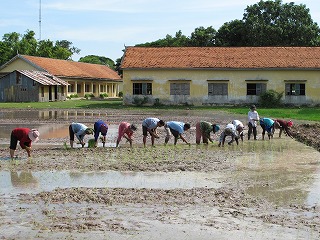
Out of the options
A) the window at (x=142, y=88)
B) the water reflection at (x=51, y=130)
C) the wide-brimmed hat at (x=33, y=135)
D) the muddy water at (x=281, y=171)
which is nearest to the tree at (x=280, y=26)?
the window at (x=142, y=88)

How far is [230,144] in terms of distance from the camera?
17906 millimetres

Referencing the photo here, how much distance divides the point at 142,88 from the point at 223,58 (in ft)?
22.7

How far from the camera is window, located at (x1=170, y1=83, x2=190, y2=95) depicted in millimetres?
41469

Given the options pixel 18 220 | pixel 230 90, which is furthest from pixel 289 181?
pixel 230 90

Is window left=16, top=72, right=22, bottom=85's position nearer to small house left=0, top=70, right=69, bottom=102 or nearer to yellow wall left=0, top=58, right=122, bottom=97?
small house left=0, top=70, right=69, bottom=102

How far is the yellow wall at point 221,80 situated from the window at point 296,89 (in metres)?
0.32

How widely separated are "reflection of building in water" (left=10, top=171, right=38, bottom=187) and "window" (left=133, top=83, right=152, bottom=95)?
29720 millimetres

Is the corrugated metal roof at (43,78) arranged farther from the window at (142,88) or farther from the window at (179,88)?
the window at (179,88)

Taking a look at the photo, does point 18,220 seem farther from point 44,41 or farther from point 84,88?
point 44,41

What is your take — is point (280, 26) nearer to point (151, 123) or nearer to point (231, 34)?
point (231, 34)

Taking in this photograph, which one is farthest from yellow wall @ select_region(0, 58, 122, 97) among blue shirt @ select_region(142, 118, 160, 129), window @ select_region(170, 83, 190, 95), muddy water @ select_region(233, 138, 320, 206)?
muddy water @ select_region(233, 138, 320, 206)

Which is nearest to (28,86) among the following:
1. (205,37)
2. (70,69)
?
(70,69)

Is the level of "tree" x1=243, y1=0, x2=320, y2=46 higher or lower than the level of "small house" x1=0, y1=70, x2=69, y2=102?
higher

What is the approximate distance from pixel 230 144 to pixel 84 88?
46.8 m
